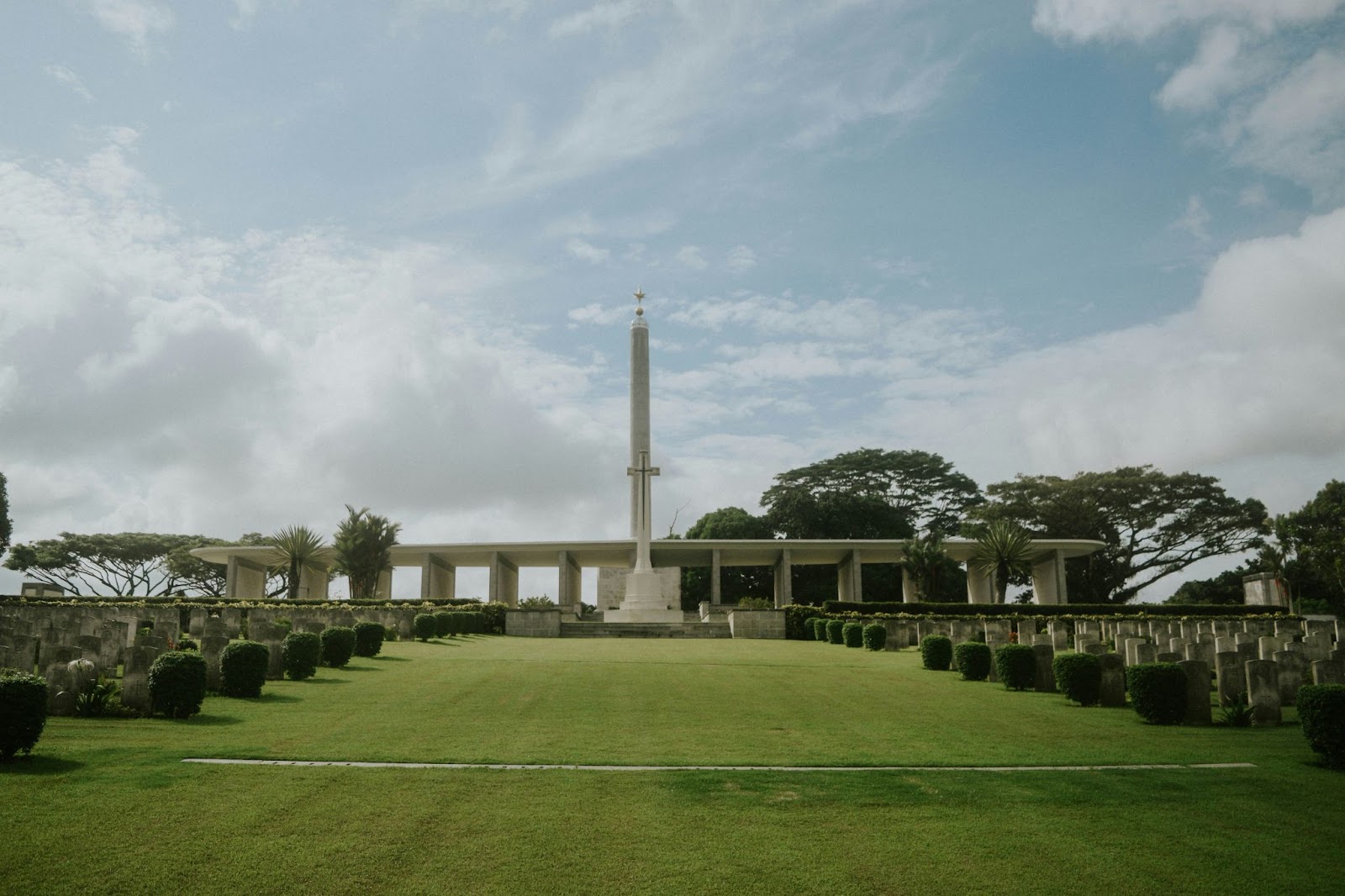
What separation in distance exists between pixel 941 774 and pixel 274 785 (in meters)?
5.28

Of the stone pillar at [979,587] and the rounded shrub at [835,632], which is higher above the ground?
the stone pillar at [979,587]

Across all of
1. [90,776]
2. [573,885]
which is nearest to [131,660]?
[90,776]

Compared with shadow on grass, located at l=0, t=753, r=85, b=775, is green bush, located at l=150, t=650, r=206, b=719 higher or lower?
higher

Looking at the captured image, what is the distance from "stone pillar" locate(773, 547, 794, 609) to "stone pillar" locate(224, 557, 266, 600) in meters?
26.3

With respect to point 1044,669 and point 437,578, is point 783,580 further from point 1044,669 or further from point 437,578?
point 1044,669

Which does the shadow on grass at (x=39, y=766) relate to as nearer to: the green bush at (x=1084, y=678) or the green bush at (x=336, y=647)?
the green bush at (x=336, y=647)

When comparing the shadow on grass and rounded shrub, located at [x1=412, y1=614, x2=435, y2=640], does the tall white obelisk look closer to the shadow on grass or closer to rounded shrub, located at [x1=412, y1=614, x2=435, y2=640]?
rounded shrub, located at [x1=412, y1=614, x2=435, y2=640]

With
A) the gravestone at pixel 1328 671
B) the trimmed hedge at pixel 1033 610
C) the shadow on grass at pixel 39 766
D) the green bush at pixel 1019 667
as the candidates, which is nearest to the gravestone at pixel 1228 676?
the gravestone at pixel 1328 671

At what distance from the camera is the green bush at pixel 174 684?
387 inches

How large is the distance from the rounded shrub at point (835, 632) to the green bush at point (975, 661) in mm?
10447

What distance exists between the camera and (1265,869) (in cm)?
579

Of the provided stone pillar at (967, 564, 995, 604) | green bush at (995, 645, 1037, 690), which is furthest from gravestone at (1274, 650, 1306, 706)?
stone pillar at (967, 564, 995, 604)

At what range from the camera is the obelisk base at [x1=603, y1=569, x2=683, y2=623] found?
36719mm

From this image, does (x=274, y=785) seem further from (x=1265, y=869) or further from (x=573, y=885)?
(x=1265, y=869)
